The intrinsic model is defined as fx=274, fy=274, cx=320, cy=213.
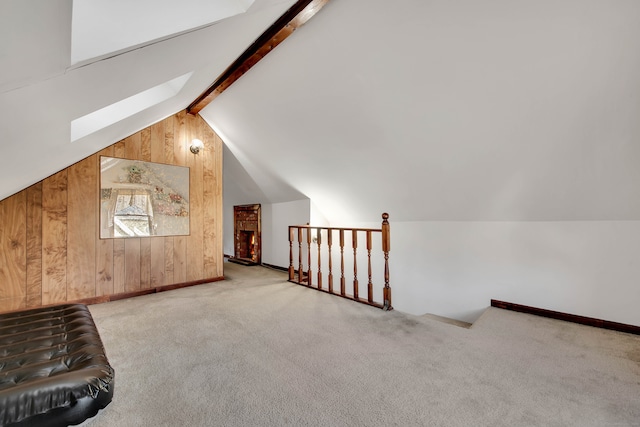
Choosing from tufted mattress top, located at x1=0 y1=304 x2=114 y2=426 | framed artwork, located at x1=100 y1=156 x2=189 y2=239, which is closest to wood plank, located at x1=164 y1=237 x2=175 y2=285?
framed artwork, located at x1=100 y1=156 x2=189 y2=239

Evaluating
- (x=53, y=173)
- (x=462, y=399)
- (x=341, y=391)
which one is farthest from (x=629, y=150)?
(x=53, y=173)

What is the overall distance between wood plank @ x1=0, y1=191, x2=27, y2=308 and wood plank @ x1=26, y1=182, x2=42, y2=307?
3cm

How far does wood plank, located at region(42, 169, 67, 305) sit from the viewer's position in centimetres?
300

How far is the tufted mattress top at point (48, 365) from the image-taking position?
112 centimetres

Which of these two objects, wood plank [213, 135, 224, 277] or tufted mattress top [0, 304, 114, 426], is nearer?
tufted mattress top [0, 304, 114, 426]

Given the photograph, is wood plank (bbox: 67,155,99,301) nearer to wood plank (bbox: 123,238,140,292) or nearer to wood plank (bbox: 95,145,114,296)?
wood plank (bbox: 95,145,114,296)

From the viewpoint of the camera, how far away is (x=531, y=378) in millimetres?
1637

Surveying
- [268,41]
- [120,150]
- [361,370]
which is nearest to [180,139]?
[120,150]

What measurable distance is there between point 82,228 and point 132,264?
685mm

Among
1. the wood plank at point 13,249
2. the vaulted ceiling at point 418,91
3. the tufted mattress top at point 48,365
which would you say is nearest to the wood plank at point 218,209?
the vaulted ceiling at point 418,91

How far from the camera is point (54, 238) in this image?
3.05m

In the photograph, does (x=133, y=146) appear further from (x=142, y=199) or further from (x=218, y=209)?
(x=218, y=209)

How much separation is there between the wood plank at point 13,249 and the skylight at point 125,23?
3.10 m

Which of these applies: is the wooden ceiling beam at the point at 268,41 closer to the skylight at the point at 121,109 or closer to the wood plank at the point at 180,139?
the skylight at the point at 121,109
